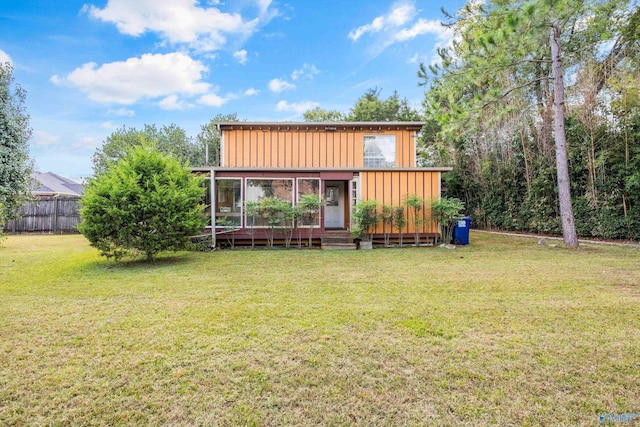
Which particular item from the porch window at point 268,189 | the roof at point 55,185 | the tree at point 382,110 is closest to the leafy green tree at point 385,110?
the tree at point 382,110

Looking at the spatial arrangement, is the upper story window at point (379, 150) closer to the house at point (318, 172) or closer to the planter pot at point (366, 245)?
the house at point (318, 172)

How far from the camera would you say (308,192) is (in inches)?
Result: 373

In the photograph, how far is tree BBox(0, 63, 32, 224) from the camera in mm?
8844

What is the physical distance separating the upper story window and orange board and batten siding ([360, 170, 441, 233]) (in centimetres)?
195

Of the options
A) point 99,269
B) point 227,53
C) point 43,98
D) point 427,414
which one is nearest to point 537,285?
point 427,414

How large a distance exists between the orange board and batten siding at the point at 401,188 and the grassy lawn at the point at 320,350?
4365 millimetres

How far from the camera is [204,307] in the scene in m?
3.60

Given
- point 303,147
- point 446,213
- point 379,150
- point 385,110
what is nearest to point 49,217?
point 303,147

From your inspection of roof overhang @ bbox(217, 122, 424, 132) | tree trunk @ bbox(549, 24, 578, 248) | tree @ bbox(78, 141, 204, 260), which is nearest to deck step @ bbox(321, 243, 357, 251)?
tree @ bbox(78, 141, 204, 260)

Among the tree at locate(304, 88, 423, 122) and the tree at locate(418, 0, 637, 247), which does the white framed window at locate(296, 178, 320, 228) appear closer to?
the tree at locate(418, 0, 637, 247)

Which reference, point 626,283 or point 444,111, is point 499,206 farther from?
point 626,283

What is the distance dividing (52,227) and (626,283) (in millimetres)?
19074

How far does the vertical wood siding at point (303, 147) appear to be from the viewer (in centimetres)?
1118

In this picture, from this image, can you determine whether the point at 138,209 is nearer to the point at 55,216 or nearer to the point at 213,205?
the point at 213,205
